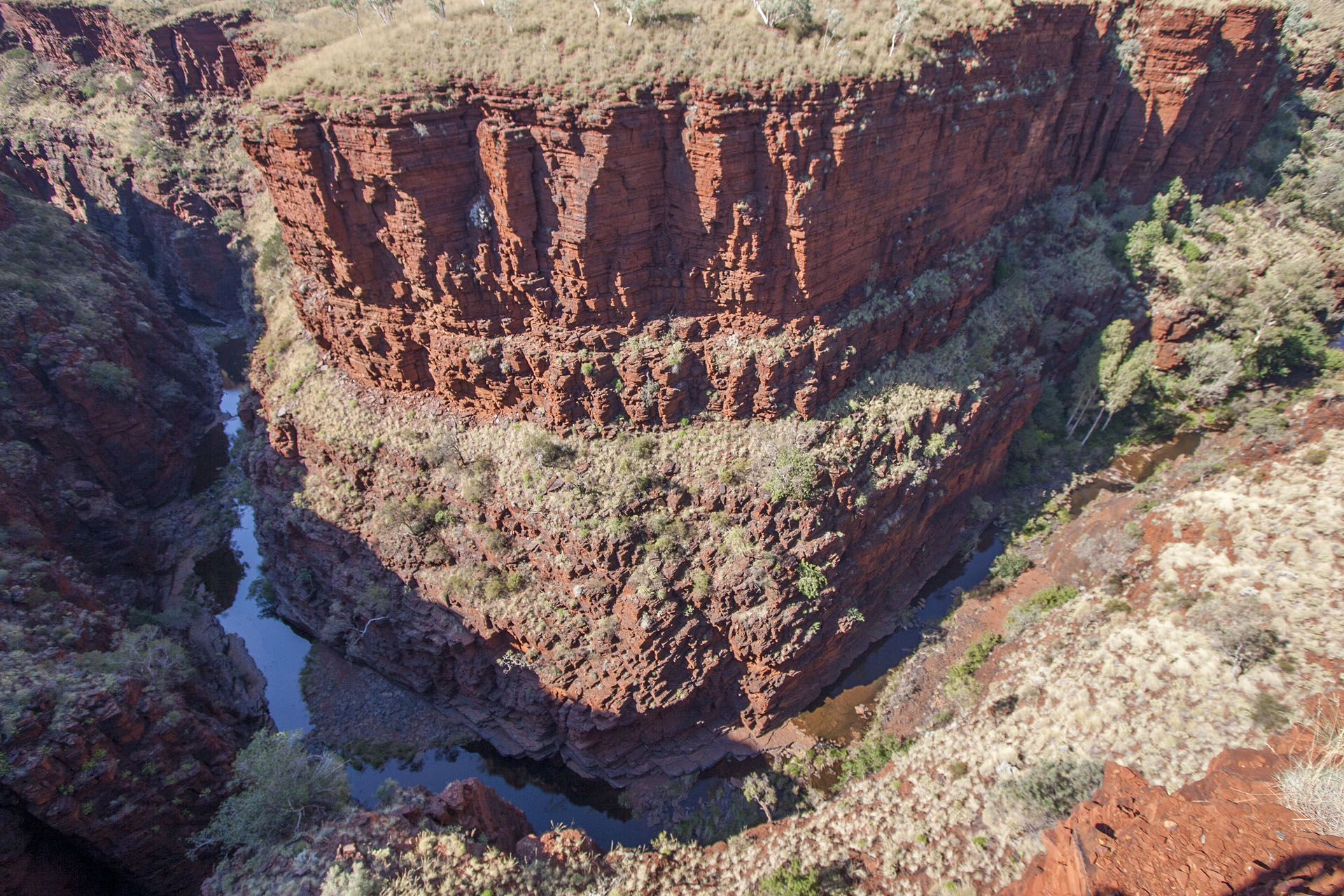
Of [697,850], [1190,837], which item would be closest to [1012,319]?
[1190,837]

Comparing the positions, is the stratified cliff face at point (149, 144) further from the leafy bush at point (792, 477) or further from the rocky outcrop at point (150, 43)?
the leafy bush at point (792, 477)

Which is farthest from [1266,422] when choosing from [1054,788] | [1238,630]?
[1054,788]

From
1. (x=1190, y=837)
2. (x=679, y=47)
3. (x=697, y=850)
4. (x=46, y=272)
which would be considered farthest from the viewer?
(x=46, y=272)

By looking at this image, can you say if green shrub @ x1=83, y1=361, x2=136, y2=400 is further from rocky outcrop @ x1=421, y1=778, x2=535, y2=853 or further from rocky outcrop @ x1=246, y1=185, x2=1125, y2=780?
rocky outcrop @ x1=421, y1=778, x2=535, y2=853

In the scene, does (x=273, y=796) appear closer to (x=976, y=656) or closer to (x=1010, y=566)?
(x=976, y=656)

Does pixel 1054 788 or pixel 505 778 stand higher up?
pixel 1054 788

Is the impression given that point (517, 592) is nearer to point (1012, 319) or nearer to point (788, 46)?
point (788, 46)
